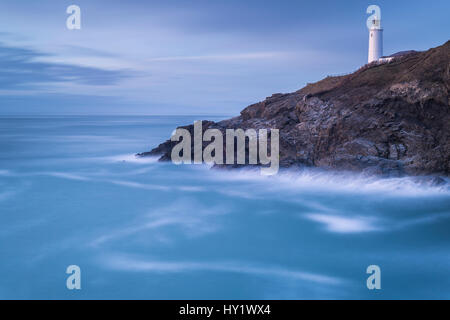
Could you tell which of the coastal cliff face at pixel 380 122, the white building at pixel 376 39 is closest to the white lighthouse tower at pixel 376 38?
the white building at pixel 376 39

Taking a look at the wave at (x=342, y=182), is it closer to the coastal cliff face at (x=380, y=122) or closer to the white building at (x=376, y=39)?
the coastal cliff face at (x=380, y=122)

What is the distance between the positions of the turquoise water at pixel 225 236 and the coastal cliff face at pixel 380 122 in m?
0.89

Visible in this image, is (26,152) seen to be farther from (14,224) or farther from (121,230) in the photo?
(121,230)

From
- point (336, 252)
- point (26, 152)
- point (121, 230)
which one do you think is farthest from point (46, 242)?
point (26, 152)

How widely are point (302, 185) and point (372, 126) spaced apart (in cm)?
326

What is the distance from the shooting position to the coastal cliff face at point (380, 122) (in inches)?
494

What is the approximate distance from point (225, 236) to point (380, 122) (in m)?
7.40

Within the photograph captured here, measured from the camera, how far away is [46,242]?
352 inches

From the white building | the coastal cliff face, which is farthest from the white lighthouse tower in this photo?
the coastal cliff face

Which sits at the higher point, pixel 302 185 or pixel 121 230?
pixel 302 185

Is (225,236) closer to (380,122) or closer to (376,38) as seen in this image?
(380,122)

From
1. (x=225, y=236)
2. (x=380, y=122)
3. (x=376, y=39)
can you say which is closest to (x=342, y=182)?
(x=380, y=122)

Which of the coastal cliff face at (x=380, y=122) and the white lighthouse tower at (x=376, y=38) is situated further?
the white lighthouse tower at (x=376, y=38)

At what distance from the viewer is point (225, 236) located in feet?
30.8
